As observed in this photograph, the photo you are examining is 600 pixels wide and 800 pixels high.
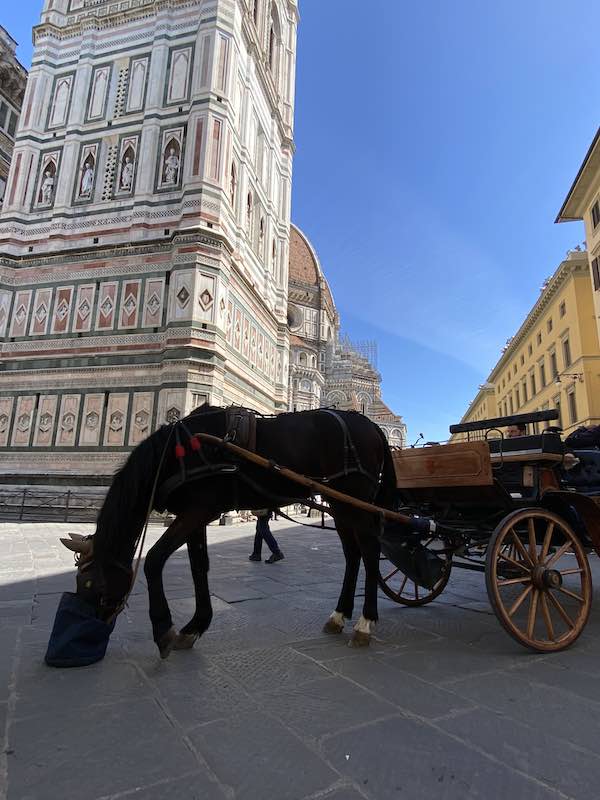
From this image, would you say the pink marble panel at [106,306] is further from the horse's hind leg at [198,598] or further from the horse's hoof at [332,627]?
the horse's hoof at [332,627]

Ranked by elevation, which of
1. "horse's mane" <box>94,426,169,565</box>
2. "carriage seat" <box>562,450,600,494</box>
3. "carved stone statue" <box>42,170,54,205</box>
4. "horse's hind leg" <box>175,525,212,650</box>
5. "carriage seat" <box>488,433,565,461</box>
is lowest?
"horse's hind leg" <box>175,525,212,650</box>

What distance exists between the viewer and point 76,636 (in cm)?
242

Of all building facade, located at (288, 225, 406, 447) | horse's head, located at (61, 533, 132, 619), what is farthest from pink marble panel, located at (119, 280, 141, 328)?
building facade, located at (288, 225, 406, 447)

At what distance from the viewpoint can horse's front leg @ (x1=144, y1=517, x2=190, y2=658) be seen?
2516 millimetres

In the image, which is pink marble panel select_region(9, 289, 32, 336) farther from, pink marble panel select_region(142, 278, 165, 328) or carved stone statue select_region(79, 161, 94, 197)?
pink marble panel select_region(142, 278, 165, 328)

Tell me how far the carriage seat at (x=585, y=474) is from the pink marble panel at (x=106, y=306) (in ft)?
43.0

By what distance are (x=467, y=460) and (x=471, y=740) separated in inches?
69.5

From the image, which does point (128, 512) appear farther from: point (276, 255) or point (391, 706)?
point (276, 255)

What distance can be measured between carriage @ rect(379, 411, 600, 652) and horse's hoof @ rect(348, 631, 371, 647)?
1.54ft

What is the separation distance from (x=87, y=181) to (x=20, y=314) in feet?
16.2

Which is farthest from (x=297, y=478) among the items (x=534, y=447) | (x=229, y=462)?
(x=534, y=447)

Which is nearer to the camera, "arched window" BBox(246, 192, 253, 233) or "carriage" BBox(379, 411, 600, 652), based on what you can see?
"carriage" BBox(379, 411, 600, 652)

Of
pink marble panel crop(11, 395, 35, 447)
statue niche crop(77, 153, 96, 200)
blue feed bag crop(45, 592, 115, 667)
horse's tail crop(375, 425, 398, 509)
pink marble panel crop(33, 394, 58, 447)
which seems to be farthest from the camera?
statue niche crop(77, 153, 96, 200)

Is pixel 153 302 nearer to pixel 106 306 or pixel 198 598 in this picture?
pixel 106 306
